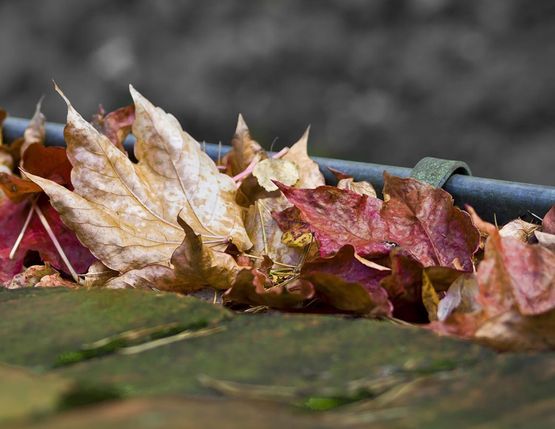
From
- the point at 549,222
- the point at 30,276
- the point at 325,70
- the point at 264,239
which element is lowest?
the point at 30,276

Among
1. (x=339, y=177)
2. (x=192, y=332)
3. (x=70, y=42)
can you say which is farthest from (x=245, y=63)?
(x=192, y=332)

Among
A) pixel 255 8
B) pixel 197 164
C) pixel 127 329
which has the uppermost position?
pixel 255 8

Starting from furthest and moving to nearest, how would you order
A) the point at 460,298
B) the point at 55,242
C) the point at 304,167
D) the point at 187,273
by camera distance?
the point at 304,167, the point at 55,242, the point at 187,273, the point at 460,298

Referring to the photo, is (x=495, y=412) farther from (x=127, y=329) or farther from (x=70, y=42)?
(x=70, y=42)

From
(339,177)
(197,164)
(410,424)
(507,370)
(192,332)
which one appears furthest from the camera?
(339,177)

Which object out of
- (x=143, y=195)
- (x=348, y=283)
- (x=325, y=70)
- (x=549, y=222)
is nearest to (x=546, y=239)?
(x=549, y=222)

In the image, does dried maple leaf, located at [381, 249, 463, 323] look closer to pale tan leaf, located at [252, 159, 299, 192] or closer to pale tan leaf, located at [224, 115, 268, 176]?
pale tan leaf, located at [252, 159, 299, 192]

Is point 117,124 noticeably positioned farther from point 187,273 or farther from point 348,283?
point 348,283

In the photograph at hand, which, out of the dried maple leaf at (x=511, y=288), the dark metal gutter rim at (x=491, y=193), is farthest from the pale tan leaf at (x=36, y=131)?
the dried maple leaf at (x=511, y=288)
